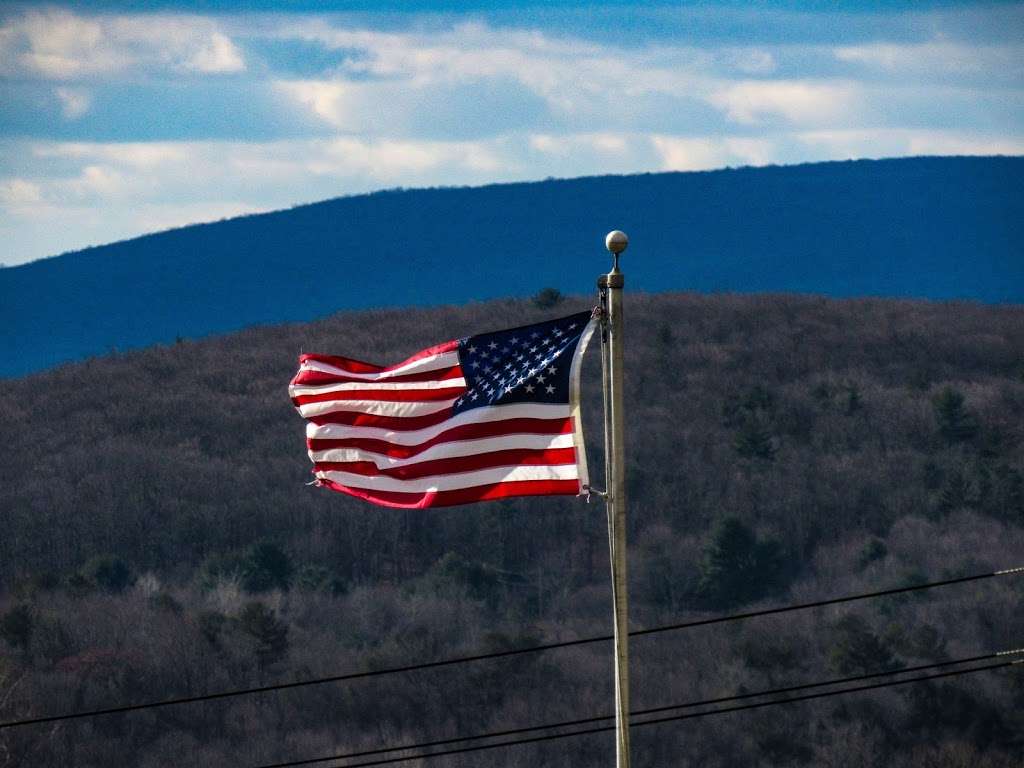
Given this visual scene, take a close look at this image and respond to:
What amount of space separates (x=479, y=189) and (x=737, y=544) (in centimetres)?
11243

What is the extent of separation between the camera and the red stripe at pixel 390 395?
14672mm

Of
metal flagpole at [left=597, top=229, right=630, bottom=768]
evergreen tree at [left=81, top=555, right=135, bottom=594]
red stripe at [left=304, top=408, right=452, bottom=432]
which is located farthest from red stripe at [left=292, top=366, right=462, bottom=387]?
evergreen tree at [left=81, top=555, right=135, bottom=594]

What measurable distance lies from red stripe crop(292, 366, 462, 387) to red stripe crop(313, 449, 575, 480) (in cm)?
72

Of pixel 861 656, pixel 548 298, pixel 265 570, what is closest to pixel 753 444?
pixel 548 298

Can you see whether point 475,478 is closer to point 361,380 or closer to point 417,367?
point 417,367

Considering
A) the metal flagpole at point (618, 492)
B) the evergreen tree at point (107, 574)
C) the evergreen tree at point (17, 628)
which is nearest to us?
the metal flagpole at point (618, 492)

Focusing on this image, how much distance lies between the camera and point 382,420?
48.9 feet

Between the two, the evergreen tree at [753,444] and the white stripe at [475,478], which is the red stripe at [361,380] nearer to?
the white stripe at [475,478]

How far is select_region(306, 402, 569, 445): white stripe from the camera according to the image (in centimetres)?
1415

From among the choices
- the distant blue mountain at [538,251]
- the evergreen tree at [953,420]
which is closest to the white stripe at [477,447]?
the evergreen tree at [953,420]

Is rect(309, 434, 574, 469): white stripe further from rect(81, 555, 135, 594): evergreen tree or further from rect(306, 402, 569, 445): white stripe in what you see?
rect(81, 555, 135, 594): evergreen tree

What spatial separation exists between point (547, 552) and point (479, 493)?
45050 millimetres

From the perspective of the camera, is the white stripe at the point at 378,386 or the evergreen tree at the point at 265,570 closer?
the white stripe at the point at 378,386

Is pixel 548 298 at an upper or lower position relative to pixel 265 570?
upper
